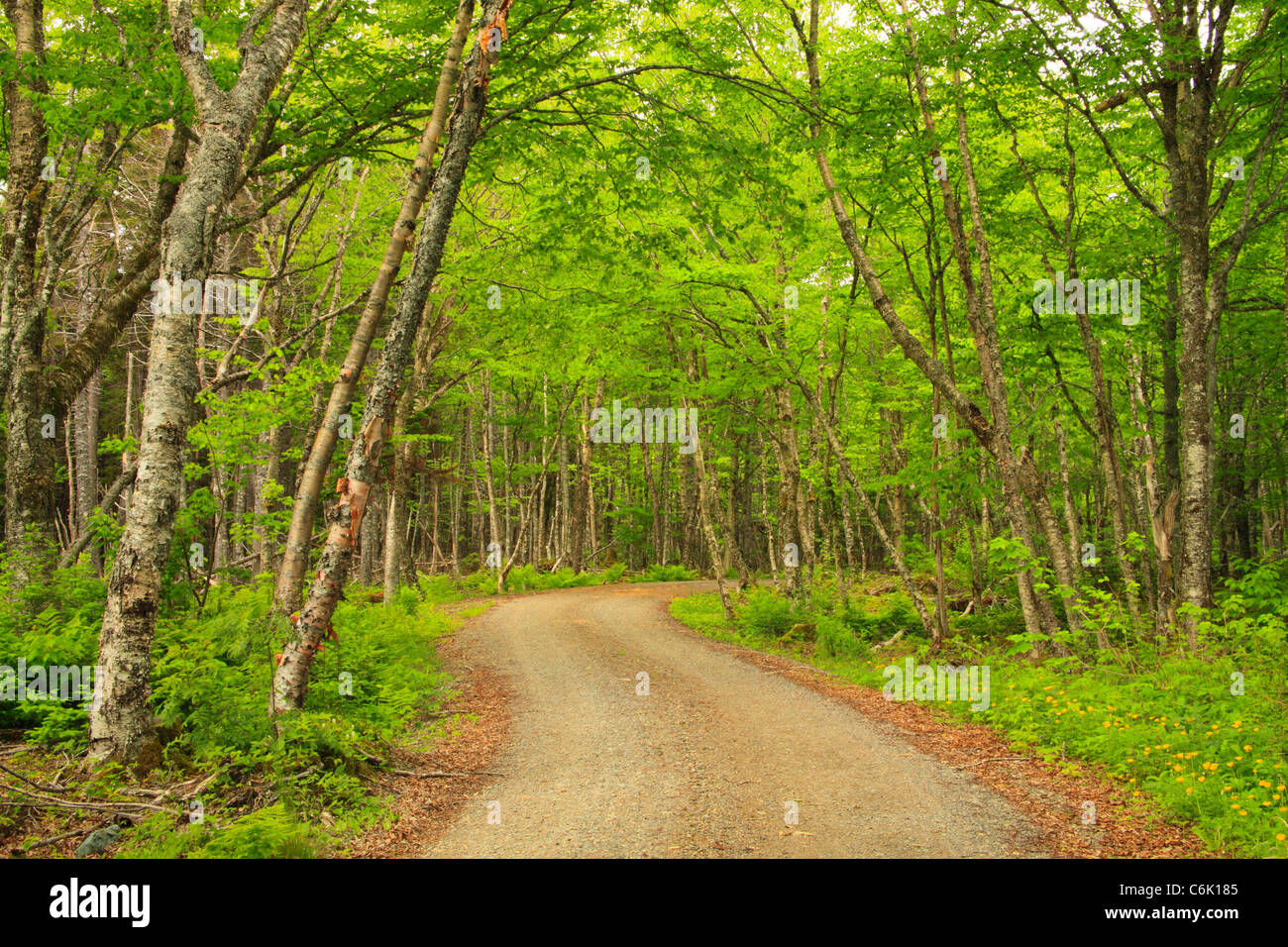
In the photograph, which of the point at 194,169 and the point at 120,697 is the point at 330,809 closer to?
the point at 120,697

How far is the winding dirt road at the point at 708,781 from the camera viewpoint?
5230 mm

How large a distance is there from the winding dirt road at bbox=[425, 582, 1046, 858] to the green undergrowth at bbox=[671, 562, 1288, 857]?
4.36 ft

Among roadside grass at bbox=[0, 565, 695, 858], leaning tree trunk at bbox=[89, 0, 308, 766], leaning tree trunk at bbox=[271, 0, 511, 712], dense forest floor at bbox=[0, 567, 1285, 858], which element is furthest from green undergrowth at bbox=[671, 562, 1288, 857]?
leaning tree trunk at bbox=[89, 0, 308, 766]

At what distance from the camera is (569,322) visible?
14.6 metres

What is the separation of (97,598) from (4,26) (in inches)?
355

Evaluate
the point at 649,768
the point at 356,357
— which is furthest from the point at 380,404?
the point at 649,768

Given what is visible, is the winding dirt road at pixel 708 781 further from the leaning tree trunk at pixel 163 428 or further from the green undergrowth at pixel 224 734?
the leaning tree trunk at pixel 163 428

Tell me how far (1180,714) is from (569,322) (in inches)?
460

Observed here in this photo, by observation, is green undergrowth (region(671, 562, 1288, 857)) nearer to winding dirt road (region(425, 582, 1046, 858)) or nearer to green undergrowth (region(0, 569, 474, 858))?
winding dirt road (region(425, 582, 1046, 858))

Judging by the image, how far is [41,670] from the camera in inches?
253

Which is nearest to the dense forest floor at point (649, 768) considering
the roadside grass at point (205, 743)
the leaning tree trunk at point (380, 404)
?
the roadside grass at point (205, 743)

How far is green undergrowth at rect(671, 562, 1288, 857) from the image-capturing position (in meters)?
5.53

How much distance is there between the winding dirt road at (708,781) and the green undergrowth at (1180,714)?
4.36 ft

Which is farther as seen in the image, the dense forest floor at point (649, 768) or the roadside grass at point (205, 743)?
the dense forest floor at point (649, 768)
